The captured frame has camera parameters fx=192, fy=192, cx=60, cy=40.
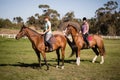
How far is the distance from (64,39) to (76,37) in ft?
4.80

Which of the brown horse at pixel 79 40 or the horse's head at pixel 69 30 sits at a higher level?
the horse's head at pixel 69 30

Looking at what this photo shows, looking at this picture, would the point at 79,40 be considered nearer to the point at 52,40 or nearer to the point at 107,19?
the point at 52,40

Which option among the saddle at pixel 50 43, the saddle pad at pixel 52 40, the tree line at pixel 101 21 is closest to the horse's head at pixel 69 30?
the saddle pad at pixel 52 40

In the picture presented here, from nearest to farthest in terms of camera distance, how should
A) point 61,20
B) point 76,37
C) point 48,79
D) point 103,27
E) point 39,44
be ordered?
point 48,79 < point 39,44 < point 76,37 < point 103,27 < point 61,20

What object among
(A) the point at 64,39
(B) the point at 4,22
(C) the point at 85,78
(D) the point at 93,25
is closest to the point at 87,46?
(A) the point at 64,39

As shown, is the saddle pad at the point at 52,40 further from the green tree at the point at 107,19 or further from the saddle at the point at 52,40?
the green tree at the point at 107,19

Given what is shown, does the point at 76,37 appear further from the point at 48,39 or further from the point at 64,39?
the point at 48,39

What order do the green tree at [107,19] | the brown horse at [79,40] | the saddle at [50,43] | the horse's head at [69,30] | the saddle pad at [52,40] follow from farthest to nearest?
the green tree at [107,19] → the brown horse at [79,40] → the horse's head at [69,30] → the saddle pad at [52,40] → the saddle at [50,43]

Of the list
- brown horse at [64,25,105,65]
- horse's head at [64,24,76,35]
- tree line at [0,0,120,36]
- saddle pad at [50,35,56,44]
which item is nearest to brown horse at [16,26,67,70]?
saddle pad at [50,35,56,44]

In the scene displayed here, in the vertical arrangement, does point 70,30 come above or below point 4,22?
below

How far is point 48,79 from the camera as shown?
927 cm

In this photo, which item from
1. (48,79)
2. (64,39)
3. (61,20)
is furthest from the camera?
(61,20)

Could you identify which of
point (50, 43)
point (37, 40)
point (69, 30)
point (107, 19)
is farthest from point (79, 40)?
point (107, 19)

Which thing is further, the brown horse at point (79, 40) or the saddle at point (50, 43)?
the brown horse at point (79, 40)
